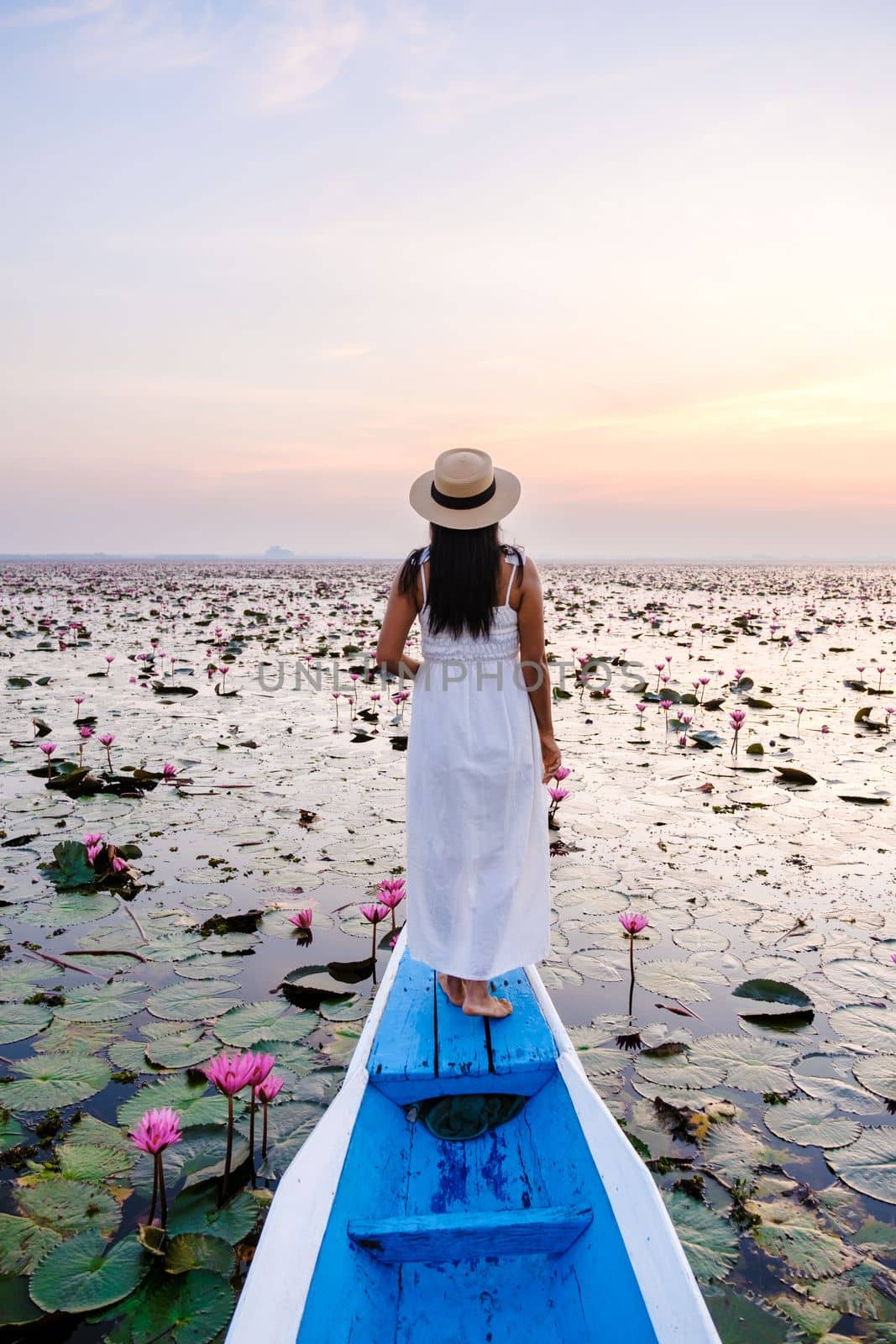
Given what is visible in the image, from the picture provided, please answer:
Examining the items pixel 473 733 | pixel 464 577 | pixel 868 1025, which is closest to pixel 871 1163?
pixel 868 1025

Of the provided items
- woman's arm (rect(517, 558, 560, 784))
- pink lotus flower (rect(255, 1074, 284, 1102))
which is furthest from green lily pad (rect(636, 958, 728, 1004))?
pink lotus flower (rect(255, 1074, 284, 1102))

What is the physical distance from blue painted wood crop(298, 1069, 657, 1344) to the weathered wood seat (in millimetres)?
65

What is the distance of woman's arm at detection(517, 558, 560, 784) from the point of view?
237cm

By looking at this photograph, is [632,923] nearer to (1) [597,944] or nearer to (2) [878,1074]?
(1) [597,944]

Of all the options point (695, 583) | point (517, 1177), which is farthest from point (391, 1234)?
point (695, 583)

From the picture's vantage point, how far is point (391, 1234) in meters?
1.60

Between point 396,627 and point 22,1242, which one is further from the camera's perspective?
point 396,627

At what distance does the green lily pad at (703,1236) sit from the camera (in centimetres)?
184

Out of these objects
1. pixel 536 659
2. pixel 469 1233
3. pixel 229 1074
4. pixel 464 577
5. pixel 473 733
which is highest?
pixel 464 577

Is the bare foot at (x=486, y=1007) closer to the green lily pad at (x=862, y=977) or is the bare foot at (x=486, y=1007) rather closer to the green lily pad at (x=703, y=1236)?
the green lily pad at (x=703, y=1236)

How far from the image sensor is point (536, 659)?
7.98 feet

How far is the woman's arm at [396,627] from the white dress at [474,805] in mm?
50

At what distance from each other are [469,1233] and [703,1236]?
26.7 inches

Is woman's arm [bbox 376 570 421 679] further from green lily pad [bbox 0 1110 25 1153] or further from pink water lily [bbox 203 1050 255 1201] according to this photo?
green lily pad [bbox 0 1110 25 1153]
